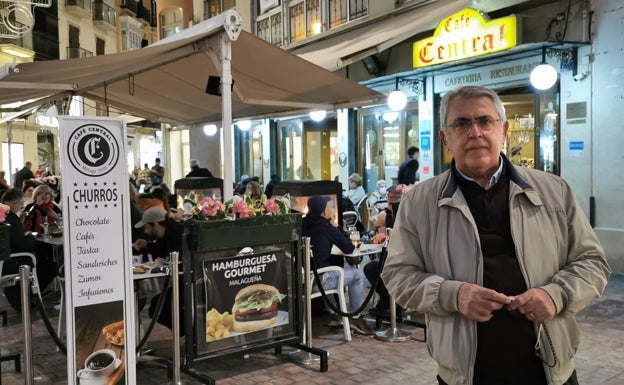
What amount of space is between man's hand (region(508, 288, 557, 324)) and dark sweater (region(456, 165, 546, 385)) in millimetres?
85

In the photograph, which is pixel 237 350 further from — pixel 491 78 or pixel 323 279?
pixel 491 78

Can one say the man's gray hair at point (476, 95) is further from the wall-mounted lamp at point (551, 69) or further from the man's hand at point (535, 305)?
the wall-mounted lamp at point (551, 69)

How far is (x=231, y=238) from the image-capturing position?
5.11 m

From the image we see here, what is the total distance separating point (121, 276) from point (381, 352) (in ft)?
9.54

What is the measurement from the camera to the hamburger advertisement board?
5.09 meters

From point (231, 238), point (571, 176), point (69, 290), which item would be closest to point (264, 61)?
point (231, 238)

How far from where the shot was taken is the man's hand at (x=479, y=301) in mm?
2162

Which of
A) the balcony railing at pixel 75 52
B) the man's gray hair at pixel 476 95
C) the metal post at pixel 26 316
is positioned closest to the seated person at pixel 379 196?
the metal post at pixel 26 316

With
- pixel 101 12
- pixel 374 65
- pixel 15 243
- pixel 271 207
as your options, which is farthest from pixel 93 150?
pixel 101 12

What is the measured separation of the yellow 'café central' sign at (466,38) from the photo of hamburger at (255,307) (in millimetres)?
6476

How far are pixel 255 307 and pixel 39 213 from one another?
19.1 ft

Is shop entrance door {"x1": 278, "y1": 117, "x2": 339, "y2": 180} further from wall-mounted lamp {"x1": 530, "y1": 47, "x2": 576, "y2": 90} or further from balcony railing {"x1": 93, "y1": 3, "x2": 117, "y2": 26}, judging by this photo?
balcony railing {"x1": 93, "y1": 3, "x2": 117, "y2": 26}

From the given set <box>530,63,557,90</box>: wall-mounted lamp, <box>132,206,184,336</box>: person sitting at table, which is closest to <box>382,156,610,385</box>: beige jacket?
<box>132,206,184,336</box>: person sitting at table

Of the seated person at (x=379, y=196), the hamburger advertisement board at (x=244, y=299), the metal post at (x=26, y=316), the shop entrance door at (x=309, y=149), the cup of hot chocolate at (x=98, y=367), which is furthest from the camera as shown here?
the shop entrance door at (x=309, y=149)
